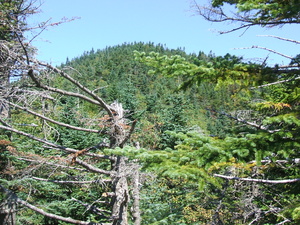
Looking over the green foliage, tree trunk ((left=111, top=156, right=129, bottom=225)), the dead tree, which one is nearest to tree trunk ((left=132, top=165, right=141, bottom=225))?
the dead tree

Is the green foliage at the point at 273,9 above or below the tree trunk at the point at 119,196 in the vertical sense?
above

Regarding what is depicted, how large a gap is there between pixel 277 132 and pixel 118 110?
163 inches

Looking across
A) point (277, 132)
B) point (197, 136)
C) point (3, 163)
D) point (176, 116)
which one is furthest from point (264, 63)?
point (176, 116)

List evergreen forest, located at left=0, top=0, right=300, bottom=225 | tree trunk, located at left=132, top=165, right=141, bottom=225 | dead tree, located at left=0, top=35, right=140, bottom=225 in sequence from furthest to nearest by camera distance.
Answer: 1. tree trunk, located at left=132, top=165, right=141, bottom=225
2. dead tree, located at left=0, top=35, right=140, bottom=225
3. evergreen forest, located at left=0, top=0, right=300, bottom=225

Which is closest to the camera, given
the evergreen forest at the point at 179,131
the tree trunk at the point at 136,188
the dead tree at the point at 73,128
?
the evergreen forest at the point at 179,131

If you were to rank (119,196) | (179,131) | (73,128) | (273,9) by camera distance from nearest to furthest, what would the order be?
(273,9) < (179,131) < (73,128) < (119,196)

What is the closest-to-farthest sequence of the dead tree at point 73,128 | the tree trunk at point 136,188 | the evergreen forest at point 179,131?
the evergreen forest at point 179,131 < the dead tree at point 73,128 < the tree trunk at point 136,188

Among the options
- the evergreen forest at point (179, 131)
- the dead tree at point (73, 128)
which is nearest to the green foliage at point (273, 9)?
the evergreen forest at point (179, 131)

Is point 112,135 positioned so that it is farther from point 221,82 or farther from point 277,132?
point 277,132

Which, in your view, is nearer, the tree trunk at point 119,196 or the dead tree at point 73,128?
the dead tree at point 73,128

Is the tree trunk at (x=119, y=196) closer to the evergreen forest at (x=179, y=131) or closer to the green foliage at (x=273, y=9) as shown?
the evergreen forest at (x=179, y=131)

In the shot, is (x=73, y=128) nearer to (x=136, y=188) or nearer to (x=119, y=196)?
(x=119, y=196)

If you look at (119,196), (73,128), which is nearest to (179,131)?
(119,196)

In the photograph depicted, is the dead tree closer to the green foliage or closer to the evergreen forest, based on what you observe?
the evergreen forest
